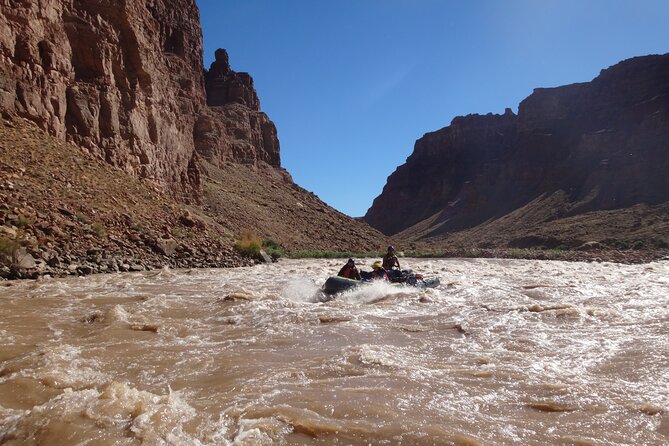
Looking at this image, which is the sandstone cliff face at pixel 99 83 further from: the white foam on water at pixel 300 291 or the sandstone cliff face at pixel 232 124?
the sandstone cliff face at pixel 232 124

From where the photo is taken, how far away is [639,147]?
64.6m

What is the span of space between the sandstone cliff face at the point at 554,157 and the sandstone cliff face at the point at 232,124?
4354 cm

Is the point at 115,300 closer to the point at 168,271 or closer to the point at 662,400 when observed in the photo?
the point at 168,271

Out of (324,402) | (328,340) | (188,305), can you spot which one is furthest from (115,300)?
→ (324,402)

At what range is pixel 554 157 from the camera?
288 ft

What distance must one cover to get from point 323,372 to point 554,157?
93.9 m

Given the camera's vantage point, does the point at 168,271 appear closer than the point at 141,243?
Yes

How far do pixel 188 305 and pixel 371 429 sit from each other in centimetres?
664

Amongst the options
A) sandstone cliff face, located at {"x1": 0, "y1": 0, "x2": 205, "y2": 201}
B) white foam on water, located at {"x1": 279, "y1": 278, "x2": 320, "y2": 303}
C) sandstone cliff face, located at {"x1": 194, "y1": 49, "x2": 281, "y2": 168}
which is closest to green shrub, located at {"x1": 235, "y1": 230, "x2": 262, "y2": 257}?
sandstone cliff face, located at {"x1": 0, "y1": 0, "x2": 205, "y2": 201}

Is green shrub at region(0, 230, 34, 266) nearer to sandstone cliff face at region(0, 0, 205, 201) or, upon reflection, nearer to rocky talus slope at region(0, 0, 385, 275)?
rocky talus slope at region(0, 0, 385, 275)

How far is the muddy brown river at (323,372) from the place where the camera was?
3.66 meters

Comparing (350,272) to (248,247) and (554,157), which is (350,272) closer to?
(248,247)

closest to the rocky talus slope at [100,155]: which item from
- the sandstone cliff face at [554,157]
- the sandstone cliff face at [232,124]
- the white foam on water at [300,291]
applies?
the white foam on water at [300,291]

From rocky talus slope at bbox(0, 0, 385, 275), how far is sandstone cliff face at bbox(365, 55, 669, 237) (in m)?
45.1
